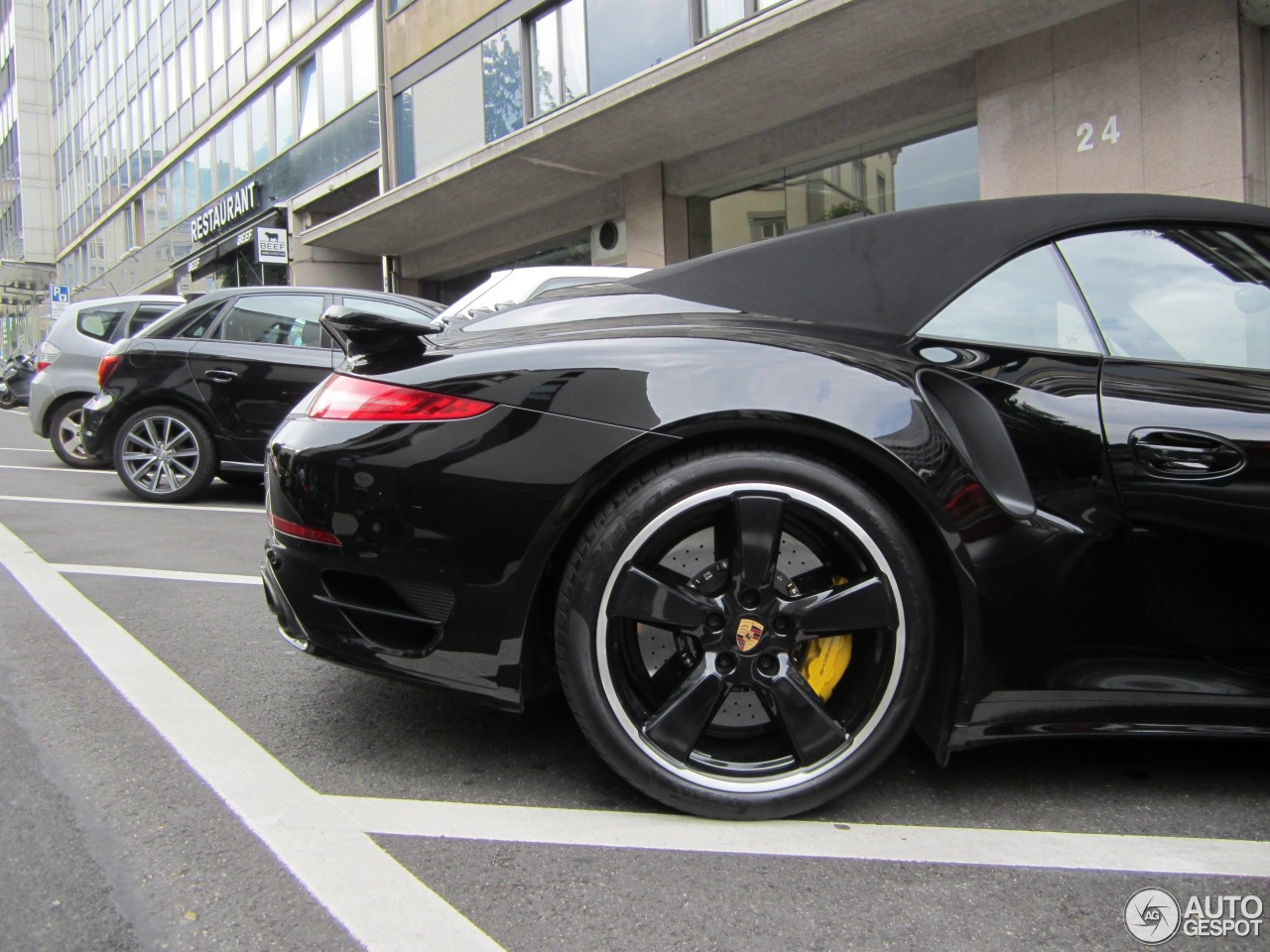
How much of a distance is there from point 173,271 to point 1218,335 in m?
36.0

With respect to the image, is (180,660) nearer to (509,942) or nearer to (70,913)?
(70,913)

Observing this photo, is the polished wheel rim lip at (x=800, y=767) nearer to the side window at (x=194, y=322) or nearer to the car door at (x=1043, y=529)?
the car door at (x=1043, y=529)

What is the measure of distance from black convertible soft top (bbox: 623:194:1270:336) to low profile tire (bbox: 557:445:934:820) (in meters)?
Answer: 0.40

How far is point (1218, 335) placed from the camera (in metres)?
2.16

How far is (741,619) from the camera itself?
199 centimetres

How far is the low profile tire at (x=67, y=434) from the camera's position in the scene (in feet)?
30.7

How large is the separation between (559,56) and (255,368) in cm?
962

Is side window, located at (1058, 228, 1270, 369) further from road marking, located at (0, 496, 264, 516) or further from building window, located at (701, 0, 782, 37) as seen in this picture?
building window, located at (701, 0, 782, 37)

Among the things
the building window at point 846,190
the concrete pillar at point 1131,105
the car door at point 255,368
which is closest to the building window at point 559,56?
the building window at point 846,190

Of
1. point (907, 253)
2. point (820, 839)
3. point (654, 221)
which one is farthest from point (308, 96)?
point (820, 839)

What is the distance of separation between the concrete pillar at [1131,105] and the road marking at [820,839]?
7.71 m

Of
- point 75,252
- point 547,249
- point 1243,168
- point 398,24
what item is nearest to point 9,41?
point 75,252

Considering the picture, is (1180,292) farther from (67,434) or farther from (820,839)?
(67,434)

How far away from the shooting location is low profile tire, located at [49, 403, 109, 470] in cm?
937
